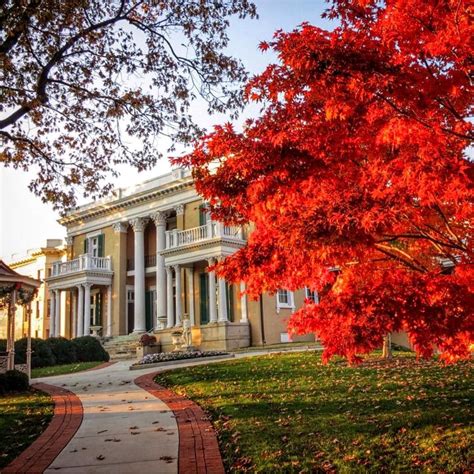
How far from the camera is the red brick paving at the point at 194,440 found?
555cm

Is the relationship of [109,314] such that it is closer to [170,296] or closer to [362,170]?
[170,296]

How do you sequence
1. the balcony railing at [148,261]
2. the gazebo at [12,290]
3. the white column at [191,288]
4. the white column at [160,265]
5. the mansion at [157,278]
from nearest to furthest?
1. the gazebo at [12,290]
2. the mansion at [157,278]
3. the white column at [191,288]
4. the white column at [160,265]
5. the balcony railing at [148,261]

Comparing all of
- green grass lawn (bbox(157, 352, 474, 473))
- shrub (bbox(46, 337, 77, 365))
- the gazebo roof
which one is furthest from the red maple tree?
shrub (bbox(46, 337, 77, 365))

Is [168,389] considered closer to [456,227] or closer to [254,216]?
[254,216]

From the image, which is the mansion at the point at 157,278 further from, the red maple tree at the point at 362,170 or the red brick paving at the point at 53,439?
the red maple tree at the point at 362,170

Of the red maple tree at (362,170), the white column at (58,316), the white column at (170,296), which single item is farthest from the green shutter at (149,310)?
the red maple tree at (362,170)

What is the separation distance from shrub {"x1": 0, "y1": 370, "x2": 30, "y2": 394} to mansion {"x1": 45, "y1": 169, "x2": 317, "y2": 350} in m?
12.9

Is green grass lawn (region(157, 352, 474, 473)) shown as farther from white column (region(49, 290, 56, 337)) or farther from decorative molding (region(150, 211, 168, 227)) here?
white column (region(49, 290, 56, 337))

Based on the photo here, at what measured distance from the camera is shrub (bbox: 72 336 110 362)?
77.4 ft

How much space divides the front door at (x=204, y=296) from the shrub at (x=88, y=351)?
5.94m

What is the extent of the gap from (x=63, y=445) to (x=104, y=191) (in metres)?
7.34

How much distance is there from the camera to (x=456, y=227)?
657 cm

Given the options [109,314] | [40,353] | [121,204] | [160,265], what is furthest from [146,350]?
[121,204]

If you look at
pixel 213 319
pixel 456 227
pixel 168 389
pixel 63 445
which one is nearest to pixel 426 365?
pixel 168 389
